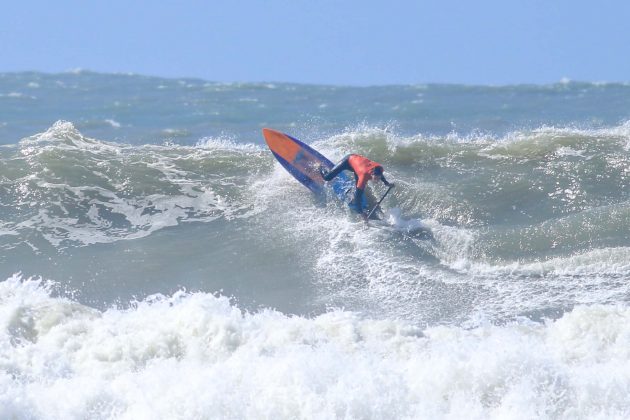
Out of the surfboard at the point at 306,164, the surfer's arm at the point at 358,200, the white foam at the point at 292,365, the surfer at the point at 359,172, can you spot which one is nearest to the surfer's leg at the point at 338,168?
the surfer at the point at 359,172

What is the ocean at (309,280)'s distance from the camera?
9.09 meters

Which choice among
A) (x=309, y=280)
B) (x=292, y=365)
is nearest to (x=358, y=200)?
(x=309, y=280)

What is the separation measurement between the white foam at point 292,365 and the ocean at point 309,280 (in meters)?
0.02

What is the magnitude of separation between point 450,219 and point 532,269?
1.97 m

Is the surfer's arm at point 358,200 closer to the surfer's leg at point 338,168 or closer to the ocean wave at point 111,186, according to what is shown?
the surfer's leg at point 338,168

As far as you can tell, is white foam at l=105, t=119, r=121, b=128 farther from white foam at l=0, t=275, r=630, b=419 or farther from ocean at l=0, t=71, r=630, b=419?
white foam at l=0, t=275, r=630, b=419

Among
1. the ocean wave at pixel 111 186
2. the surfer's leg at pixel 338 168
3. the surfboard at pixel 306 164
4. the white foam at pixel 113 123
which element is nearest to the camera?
the ocean wave at pixel 111 186

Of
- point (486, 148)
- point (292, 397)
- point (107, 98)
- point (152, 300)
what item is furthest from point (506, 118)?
point (292, 397)

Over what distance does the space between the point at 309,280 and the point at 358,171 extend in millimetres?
2246

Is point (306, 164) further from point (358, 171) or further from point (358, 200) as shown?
point (358, 200)

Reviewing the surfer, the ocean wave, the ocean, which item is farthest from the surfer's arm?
the ocean wave

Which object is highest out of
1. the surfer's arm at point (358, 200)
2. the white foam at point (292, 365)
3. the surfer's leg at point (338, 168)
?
the surfer's leg at point (338, 168)

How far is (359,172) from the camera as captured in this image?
542 inches

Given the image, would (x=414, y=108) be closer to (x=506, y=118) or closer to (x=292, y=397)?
→ (x=506, y=118)
